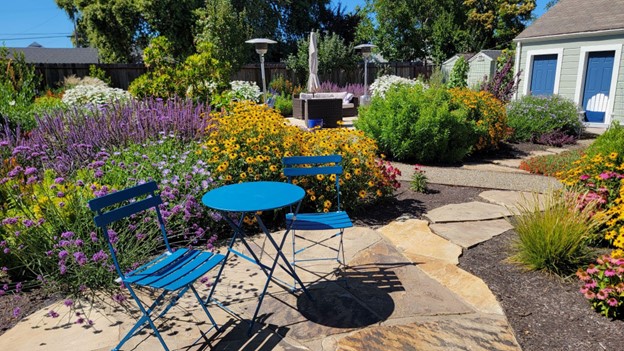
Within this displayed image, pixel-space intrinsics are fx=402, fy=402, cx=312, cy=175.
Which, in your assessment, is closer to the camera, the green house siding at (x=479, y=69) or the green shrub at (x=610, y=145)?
the green shrub at (x=610, y=145)

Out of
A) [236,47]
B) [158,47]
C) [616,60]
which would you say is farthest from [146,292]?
[236,47]

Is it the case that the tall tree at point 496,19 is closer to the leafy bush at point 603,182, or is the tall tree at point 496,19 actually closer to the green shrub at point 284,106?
the green shrub at point 284,106

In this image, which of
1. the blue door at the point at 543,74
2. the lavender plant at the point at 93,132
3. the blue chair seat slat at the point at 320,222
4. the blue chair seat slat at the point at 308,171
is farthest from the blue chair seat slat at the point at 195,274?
the blue door at the point at 543,74

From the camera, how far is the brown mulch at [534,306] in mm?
2477

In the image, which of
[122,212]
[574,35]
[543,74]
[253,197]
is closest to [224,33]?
[543,74]

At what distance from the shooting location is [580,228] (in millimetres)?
3125

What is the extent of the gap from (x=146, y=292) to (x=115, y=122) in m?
3.16

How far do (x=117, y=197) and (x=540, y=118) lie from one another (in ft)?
33.9

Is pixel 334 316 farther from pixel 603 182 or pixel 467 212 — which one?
pixel 603 182

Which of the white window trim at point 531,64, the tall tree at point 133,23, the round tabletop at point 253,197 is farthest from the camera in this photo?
the tall tree at point 133,23

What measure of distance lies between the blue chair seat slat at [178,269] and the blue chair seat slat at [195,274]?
2 cm

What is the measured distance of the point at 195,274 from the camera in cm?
234

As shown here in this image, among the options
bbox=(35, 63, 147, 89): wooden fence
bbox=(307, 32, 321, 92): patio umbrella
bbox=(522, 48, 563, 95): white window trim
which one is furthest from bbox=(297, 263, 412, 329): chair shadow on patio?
bbox=(35, 63, 147, 89): wooden fence

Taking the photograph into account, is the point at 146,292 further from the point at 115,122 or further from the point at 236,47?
the point at 236,47
